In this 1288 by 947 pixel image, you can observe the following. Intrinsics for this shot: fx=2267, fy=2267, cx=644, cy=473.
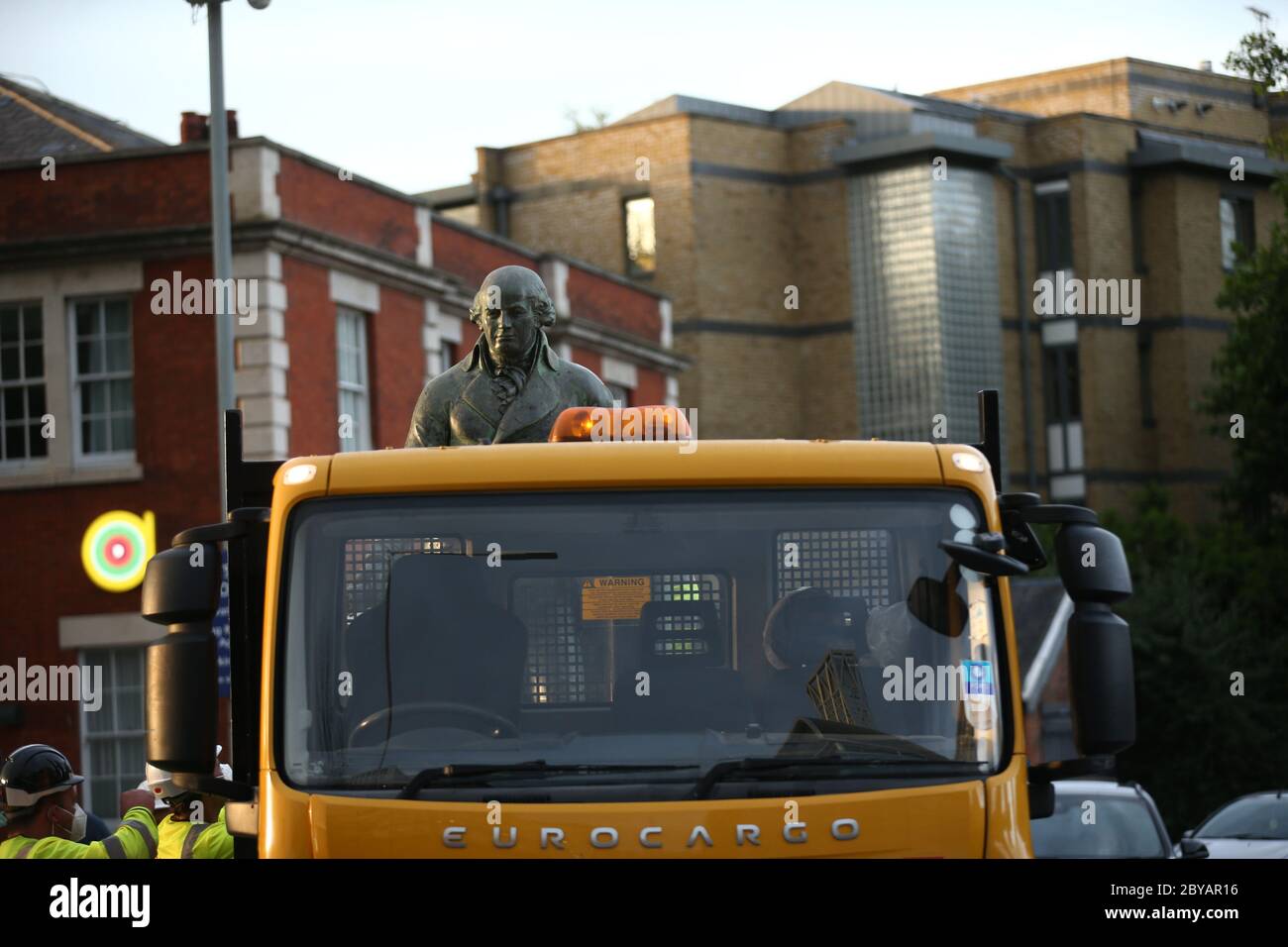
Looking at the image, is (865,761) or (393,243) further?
(393,243)

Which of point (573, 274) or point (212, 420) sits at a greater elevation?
point (573, 274)

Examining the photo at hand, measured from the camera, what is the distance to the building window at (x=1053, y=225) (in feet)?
180

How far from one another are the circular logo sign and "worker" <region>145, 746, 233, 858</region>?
64.1 ft

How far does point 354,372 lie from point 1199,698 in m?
15.3

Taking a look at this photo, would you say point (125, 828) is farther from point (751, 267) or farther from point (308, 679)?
point (751, 267)

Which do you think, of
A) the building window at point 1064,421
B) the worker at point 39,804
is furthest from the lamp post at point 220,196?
the building window at point 1064,421

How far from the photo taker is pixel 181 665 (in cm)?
607

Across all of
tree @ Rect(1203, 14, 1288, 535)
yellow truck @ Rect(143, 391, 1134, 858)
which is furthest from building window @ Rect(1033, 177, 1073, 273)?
yellow truck @ Rect(143, 391, 1134, 858)

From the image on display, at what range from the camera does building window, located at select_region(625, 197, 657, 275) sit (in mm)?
53688

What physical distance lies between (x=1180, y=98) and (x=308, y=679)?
209 ft

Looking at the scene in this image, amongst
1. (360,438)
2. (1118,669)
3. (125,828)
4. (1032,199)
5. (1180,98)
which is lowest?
(125,828)

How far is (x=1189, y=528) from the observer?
49.8 meters

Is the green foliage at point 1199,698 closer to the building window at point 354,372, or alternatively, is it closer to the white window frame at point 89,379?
the building window at point 354,372
